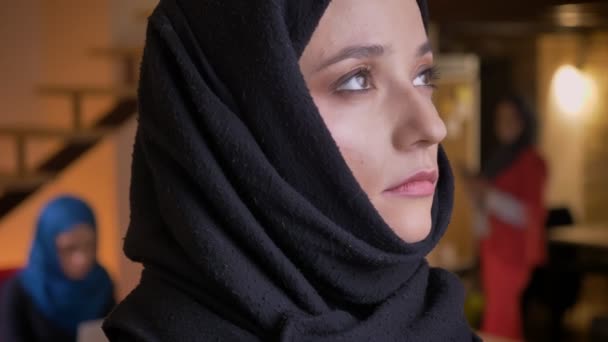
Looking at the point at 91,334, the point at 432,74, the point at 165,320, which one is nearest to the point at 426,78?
the point at 432,74

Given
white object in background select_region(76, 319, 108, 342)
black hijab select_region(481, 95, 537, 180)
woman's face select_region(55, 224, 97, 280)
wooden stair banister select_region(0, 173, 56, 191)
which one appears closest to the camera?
white object in background select_region(76, 319, 108, 342)

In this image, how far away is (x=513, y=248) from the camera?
8.99 ft

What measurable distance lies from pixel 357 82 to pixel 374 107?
2 centimetres

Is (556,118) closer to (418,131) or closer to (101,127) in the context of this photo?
(101,127)

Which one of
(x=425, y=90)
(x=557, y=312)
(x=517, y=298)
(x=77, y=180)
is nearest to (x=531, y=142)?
(x=517, y=298)

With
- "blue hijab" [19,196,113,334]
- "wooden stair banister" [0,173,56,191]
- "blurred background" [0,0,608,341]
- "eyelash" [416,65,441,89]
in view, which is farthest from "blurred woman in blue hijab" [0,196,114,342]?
"eyelash" [416,65,441,89]

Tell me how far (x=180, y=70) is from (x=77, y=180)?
2.60 m

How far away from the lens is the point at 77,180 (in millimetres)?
3037

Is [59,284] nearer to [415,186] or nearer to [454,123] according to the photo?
[415,186]

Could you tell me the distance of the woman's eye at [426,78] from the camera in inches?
24.1

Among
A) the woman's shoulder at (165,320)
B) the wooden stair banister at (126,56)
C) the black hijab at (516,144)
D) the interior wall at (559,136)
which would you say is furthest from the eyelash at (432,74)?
the interior wall at (559,136)

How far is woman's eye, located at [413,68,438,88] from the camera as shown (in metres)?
0.61

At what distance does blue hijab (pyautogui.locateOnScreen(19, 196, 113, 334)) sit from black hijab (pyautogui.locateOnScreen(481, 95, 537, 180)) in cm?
152

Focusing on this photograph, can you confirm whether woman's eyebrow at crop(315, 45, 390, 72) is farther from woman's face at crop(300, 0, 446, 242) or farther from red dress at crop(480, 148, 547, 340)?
red dress at crop(480, 148, 547, 340)
